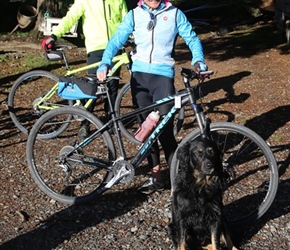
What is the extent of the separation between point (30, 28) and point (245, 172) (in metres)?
10.3

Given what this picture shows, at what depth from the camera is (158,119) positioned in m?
5.35

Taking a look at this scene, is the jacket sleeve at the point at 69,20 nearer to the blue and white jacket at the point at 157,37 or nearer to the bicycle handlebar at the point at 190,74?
the blue and white jacket at the point at 157,37

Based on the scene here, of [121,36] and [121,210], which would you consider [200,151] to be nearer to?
[121,210]

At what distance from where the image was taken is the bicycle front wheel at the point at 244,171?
5.02 m

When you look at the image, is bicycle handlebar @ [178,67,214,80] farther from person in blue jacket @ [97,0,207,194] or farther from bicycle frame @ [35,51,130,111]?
bicycle frame @ [35,51,130,111]

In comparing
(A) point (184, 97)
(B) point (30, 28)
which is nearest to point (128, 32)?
(A) point (184, 97)

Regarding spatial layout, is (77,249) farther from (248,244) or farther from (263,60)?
(263,60)

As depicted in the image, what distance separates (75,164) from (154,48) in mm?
1379

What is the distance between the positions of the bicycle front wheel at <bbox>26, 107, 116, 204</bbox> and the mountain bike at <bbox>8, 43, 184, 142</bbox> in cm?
74

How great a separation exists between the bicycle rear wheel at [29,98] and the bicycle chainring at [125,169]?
7.17 ft

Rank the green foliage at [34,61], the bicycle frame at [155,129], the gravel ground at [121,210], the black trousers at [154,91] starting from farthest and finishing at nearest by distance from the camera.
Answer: the green foliage at [34,61] < the black trousers at [154,91] < the bicycle frame at [155,129] < the gravel ground at [121,210]

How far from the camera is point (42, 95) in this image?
8.00 metres

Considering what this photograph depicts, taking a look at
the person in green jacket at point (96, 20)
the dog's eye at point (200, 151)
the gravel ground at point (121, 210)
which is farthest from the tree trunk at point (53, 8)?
the dog's eye at point (200, 151)

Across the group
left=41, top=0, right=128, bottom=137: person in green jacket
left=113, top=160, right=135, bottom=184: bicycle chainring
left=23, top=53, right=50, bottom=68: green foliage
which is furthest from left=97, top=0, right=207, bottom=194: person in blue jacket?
left=23, top=53, right=50, bottom=68: green foliage
